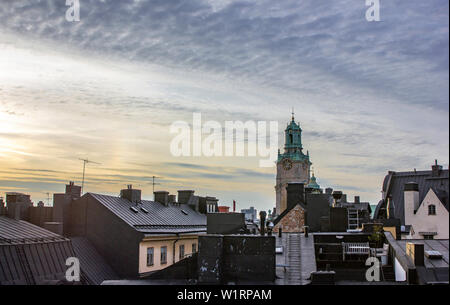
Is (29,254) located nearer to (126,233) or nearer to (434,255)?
(126,233)

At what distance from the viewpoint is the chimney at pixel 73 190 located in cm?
4131

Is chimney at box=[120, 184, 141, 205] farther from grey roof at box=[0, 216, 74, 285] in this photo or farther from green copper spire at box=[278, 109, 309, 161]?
green copper spire at box=[278, 109, 309, 161]

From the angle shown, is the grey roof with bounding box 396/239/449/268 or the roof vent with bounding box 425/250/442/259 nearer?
the grey roof with bounding box 396/239/449/268

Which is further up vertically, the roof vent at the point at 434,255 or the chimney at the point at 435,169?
the chimney at the point at 435,169

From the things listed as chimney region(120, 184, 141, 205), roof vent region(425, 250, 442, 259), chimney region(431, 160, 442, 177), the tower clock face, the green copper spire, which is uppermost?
the green copper spire

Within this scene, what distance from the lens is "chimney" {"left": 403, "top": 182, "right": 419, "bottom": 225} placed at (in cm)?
4869

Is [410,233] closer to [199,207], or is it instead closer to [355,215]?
[355,215]

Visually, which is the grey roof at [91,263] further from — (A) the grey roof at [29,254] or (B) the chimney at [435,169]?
(B) the chimney at [435,169]

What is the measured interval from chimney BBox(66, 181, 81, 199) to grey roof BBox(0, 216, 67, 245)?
10104mm

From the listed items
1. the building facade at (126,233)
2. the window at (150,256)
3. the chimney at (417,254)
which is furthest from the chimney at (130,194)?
the chimney at (417,254)

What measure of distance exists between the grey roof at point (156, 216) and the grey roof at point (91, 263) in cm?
331

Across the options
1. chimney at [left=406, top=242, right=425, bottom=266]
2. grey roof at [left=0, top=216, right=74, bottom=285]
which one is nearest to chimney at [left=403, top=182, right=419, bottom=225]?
chimney at [left=406, top=242, right=425, bottom=266]

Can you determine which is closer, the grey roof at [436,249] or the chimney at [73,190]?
the grey roof at [436,249]
